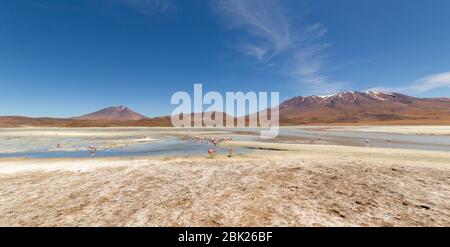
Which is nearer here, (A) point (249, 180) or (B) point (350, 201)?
(B) point (350, 201)

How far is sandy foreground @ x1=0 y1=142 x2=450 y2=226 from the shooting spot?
23.7ft

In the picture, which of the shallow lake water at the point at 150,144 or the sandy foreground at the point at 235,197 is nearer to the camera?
the sandy foreground at the point at 235,197

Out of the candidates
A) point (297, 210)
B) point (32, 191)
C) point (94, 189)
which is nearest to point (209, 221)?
point (297, 210)

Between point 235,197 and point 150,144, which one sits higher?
point 235,197

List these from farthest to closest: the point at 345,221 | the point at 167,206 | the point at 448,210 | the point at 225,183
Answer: the point at 225,183 → the point at 167,206 → the point at 448,210 → the point at 345,221

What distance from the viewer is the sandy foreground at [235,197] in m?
7.22

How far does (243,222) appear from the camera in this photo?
23.0ft

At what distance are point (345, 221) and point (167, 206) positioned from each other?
587cm

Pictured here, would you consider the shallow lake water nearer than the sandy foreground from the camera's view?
No

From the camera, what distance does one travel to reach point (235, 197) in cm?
923

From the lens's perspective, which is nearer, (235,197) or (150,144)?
(235,197)
